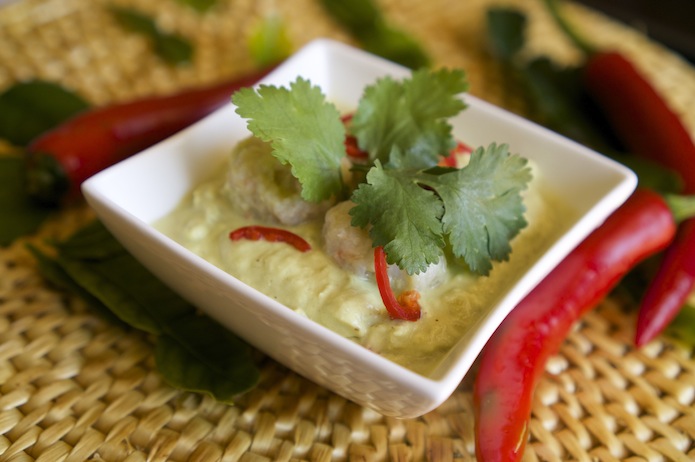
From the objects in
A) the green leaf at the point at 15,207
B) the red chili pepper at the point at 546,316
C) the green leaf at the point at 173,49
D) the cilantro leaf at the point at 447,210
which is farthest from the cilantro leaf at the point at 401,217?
the green leaf at the point at 173,49

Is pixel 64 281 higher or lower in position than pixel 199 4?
lower

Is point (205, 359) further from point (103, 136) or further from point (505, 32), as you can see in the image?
point (505, 32)

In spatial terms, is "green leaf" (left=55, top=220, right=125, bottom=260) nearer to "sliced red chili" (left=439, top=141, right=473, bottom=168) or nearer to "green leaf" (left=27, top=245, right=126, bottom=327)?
"green leaf" (left=27, top=245, right=126, bottom=327)

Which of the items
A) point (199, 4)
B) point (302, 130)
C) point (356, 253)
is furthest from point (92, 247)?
point (199, 4)

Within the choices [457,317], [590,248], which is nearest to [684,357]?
[590,248]

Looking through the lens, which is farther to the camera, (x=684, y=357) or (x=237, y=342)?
(x=684, y=357)

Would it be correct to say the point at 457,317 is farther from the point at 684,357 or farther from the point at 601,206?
the point at 684,357

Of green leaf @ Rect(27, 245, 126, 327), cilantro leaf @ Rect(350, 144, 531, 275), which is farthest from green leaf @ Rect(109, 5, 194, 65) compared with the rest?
cilantro leaf @ Rect(350, 144, 531, 275)
